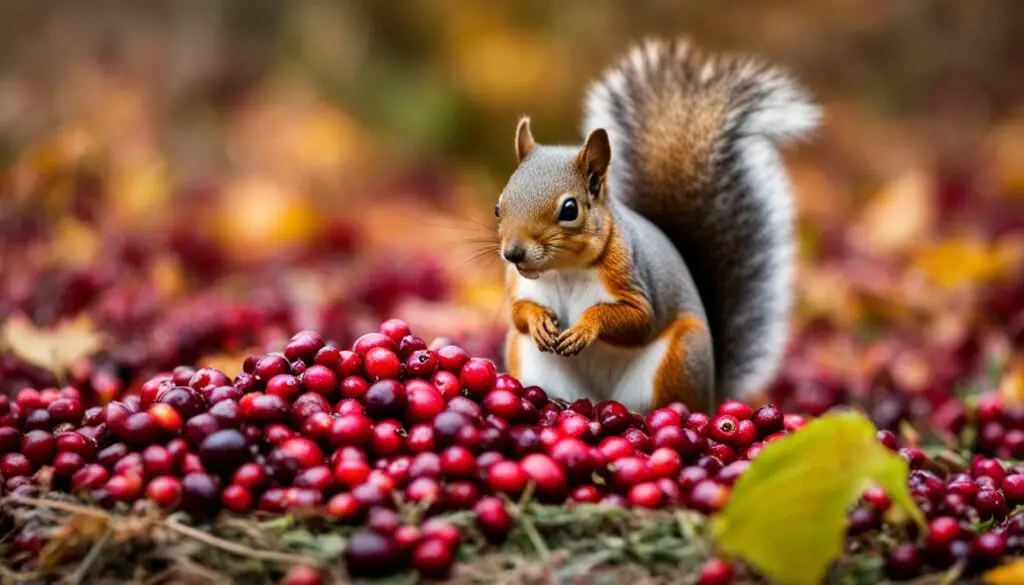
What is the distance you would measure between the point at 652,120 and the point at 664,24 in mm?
3841

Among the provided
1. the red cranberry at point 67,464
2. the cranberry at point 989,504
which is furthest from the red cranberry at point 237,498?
the cranberry at point 989,504

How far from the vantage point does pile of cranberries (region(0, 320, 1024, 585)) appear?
133 cm

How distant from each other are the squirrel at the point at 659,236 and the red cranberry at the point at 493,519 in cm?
45

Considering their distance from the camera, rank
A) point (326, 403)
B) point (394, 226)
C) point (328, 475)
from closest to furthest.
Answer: point (328, 475) < point (326, 403) < point (394, 226)

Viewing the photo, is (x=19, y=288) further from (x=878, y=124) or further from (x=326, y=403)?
(x=878, y=124)

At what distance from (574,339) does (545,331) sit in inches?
2.4

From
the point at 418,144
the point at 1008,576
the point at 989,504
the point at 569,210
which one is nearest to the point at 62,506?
the point at 569,210

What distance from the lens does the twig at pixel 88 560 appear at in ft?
4.13

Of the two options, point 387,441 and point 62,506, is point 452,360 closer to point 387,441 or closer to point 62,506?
point 387,441

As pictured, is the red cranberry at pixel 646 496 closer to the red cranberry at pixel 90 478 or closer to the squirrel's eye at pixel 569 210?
the squirrel's eye at pixel 569 210

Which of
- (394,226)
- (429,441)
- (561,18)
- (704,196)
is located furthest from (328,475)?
(561,18)

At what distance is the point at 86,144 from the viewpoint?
2955 millimetres

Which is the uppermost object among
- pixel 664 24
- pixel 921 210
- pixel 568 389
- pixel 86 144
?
pixel 664 24

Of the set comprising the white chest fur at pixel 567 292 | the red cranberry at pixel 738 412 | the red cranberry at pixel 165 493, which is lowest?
the red cranberry at pixel 165 493
